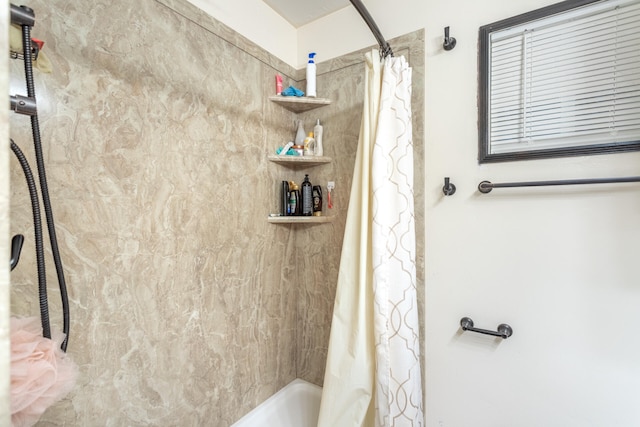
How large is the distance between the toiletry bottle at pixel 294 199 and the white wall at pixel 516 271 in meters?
0.78

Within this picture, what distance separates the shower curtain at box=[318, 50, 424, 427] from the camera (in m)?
1.14

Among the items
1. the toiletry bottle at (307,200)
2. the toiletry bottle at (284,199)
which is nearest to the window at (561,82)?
the toiletry bottle at (307,200)

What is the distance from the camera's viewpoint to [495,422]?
3.89 ft

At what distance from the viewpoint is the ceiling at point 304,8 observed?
157 cm

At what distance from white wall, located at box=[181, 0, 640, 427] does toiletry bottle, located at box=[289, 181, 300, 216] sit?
0.78 metres

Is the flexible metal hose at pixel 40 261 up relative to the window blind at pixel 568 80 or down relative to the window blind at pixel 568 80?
down

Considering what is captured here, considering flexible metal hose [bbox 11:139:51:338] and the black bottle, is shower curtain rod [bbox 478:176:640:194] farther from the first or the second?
flexible metal hose [bbox 11:139:51:338]

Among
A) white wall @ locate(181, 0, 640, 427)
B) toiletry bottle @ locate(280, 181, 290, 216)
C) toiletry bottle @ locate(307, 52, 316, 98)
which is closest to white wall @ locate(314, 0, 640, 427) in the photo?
white wall @ locate(181, 0, 640, 427)

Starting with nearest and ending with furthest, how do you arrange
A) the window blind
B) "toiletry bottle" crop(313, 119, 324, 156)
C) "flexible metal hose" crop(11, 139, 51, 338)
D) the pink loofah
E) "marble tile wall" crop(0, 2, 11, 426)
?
1. "marble tile wall" crop(0, 2, 11, 426)
2. the pink loofah
3. "flexible metal hose" crop(11, 139, 51, 338)
4. the window blind
5. "toiletry bottle" crop(313, 119, 324, 156)

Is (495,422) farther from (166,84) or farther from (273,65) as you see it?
(273,65)

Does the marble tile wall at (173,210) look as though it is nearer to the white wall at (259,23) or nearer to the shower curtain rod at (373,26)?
the white wall at (259,23)

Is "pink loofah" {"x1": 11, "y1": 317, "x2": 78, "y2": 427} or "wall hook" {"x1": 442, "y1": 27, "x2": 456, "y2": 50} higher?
"wall hook" {"x1": 442, "y1": 27, "x2": 456, "y2": 50}

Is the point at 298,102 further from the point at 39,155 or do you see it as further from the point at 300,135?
the point at 39,155

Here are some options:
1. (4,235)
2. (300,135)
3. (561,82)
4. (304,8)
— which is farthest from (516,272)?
(304,8)
